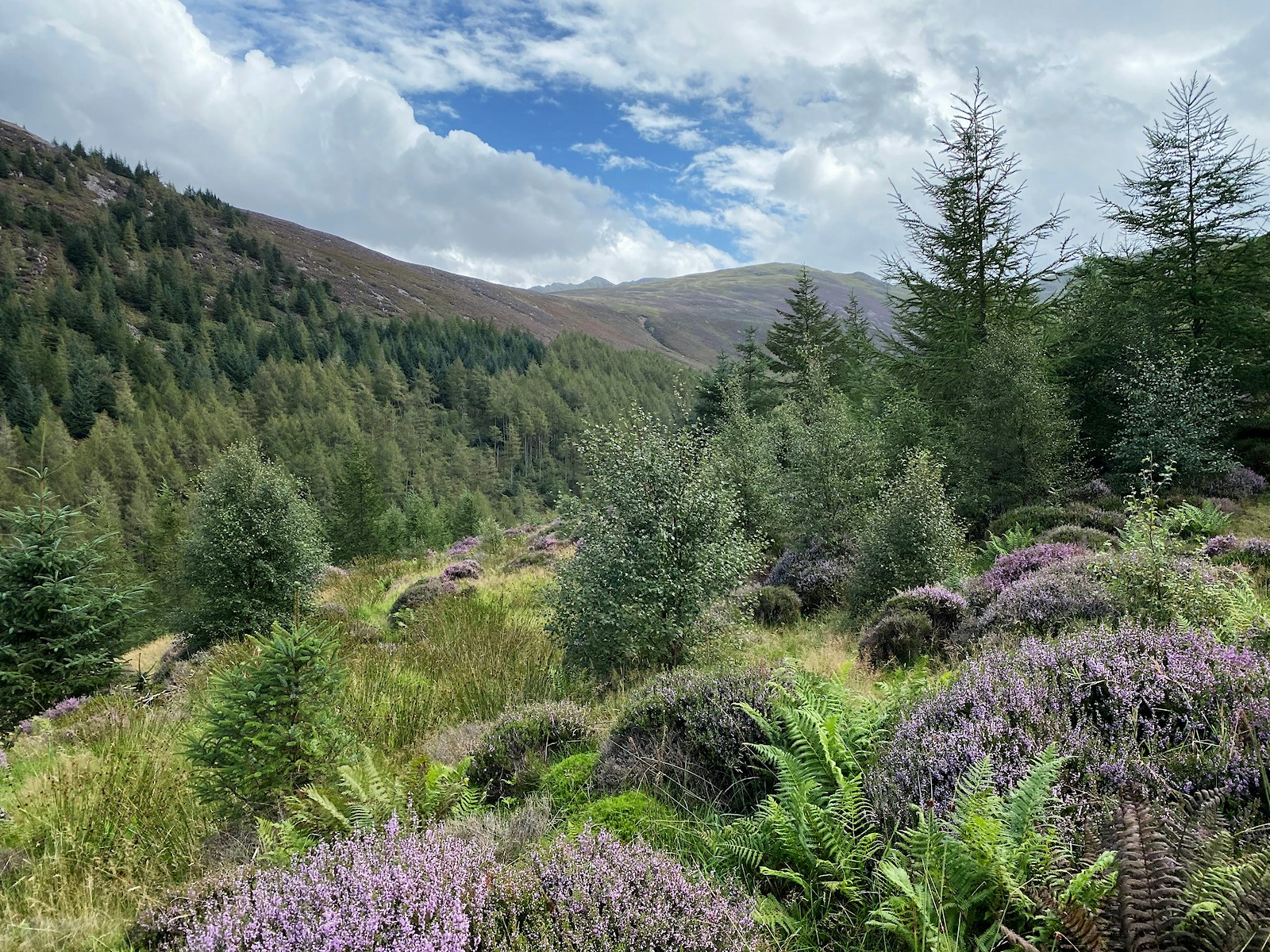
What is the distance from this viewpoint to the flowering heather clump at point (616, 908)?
2.03 m

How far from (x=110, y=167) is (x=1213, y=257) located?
214 metres

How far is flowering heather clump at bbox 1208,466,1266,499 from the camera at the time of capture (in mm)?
14523

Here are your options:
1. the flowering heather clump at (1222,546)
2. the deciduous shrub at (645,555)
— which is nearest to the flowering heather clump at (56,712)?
the deciduous shrub at (645,555)

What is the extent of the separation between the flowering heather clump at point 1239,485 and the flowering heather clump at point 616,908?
60.9 ft

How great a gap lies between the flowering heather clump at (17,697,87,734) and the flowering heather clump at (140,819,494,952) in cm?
1022

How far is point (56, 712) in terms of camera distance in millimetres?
10070

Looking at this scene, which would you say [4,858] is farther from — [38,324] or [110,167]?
[110,167]

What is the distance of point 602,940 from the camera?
79.3 inches

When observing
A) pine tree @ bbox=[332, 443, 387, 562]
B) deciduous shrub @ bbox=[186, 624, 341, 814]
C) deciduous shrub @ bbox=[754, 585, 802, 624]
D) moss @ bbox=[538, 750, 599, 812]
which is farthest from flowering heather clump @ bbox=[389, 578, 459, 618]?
pine tree @ bbox=[332, 443, 387, 562]

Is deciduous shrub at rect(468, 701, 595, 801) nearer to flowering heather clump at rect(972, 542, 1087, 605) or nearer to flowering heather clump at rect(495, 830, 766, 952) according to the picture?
flowering heather clump at rect(495, 830, 766, 952)

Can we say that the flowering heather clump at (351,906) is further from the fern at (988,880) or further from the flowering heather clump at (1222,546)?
→ the flowering heather clump at (1222,546)

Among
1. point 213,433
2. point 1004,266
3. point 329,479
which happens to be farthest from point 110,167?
point 1004,266

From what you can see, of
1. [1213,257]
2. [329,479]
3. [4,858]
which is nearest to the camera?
[4,858]

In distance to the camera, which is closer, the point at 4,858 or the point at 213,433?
the point at 4,858
